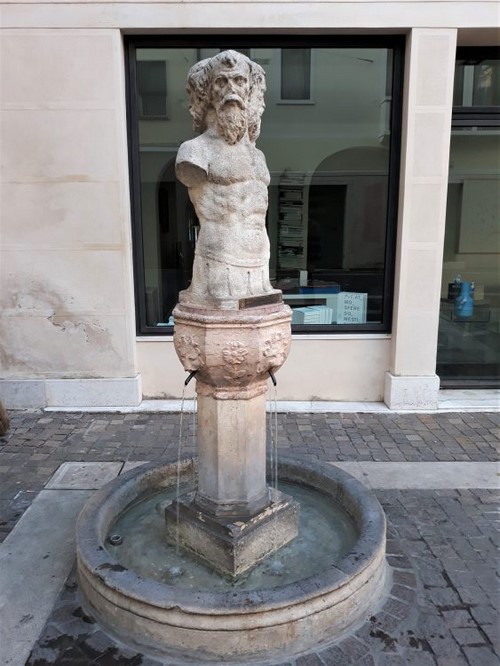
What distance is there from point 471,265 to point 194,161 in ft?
17.5

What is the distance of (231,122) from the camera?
118 inches

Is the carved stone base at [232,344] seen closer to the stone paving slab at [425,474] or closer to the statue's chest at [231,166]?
the statue's chest at [231,166]

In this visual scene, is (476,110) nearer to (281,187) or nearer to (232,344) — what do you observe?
(281,187)

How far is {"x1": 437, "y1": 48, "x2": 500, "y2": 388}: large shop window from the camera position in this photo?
6852 mm

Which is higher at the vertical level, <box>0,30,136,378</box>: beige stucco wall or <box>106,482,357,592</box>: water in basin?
<box>0,30,136,378</box>: beige stucco wall

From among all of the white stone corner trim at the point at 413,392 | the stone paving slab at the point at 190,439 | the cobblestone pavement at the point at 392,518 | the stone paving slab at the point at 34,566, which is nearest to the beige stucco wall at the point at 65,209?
the stone paving slab at the point at 190,439

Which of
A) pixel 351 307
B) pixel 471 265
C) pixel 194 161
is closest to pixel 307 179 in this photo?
pixel 351 307

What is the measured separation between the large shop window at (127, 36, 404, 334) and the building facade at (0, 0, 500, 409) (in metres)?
0.02

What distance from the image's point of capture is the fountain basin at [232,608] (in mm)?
2670

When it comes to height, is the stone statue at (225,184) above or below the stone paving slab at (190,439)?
above

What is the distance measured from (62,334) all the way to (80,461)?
5.94 ft

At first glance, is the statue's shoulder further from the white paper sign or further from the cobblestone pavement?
the white paper sign

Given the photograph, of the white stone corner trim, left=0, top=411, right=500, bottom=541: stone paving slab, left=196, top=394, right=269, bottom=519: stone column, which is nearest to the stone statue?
left=196, top=394, right=269, bottom=519: stone column

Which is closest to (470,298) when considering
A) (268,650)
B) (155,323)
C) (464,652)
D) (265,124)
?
(265,124)
